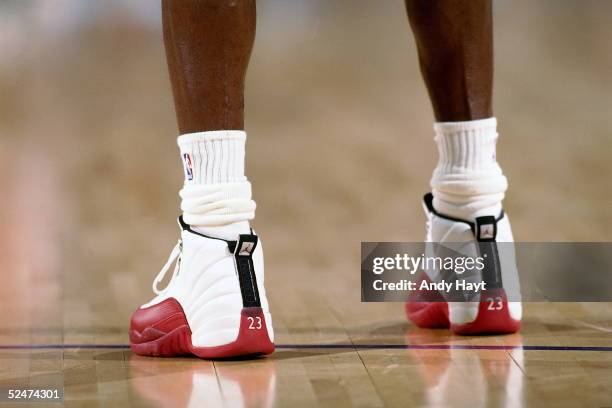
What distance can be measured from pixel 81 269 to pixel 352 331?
56 cm

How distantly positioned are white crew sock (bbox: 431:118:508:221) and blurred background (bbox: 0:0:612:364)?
0.62 ft

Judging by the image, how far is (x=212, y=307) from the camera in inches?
41.7

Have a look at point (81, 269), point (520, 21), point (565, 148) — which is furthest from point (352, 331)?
point (520, 21)

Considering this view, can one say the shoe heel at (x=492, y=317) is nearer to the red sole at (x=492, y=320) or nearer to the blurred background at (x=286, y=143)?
the red sole at (x=492, y=320)

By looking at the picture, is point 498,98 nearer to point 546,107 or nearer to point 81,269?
point 546,107

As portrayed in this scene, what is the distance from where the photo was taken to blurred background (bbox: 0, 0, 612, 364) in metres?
1.62

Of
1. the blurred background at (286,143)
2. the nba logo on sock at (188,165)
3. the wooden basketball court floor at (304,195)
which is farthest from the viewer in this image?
the blurred background at (286,143)

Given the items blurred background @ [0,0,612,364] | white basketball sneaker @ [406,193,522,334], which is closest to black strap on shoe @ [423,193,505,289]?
white basketball sneaker @ [406,193,522,334]

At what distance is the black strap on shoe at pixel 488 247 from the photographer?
119cm

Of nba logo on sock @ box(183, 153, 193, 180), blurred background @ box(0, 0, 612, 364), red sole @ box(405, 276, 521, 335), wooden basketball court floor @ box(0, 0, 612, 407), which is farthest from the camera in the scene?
blurred background @ box(0, 0, 612, 364)

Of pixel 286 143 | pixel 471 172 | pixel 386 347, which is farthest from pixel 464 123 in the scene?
pixel 286 143

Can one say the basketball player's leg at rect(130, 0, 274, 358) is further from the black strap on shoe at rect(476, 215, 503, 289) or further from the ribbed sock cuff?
the black strap on shoe at rect(476, 215, 503, 289)

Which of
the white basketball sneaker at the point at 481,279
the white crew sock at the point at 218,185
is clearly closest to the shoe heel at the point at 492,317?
the white basketball sneaker at the point at 481,279

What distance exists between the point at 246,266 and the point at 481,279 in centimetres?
28
